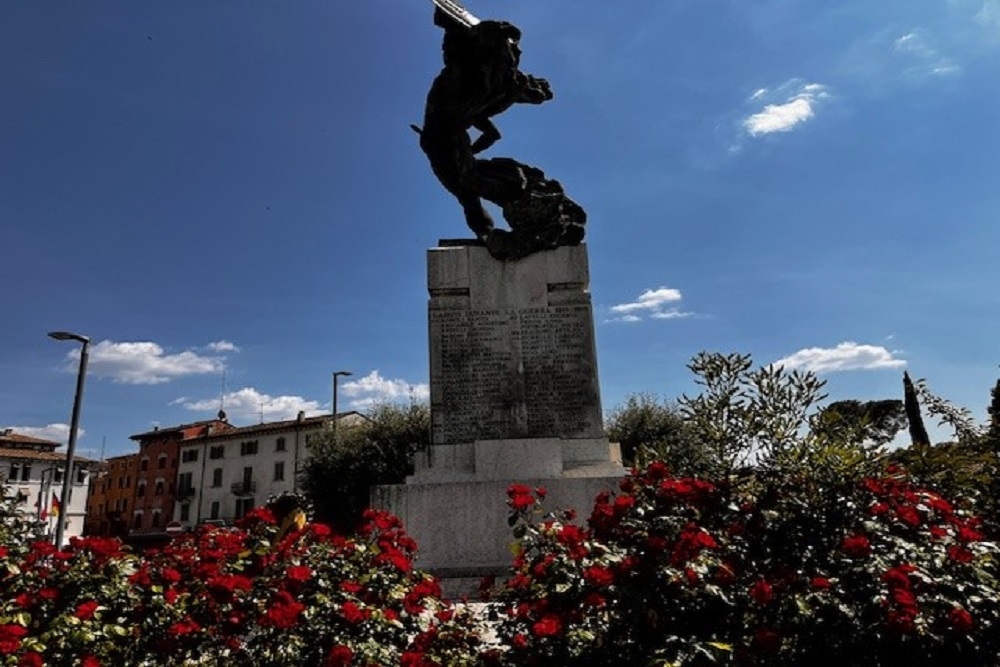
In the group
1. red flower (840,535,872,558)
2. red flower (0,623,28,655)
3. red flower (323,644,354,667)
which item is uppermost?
red flower (840,535,872,558)

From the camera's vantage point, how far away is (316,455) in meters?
30.1

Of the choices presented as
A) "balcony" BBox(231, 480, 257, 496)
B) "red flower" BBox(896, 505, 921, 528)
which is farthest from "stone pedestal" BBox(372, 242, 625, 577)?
"balcony" BBox(231, 480, 257, 496)

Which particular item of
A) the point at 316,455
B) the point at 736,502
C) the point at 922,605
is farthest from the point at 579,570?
the point at 316,455

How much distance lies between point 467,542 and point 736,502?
392 cm

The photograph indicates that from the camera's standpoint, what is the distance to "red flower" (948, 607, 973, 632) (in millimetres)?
2695

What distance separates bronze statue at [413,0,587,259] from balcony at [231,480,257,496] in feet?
194

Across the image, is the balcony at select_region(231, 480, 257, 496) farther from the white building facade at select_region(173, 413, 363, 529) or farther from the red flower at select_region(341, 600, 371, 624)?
the red flower at select_region(341, 600, 371, 624)

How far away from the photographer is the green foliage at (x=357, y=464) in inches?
1114

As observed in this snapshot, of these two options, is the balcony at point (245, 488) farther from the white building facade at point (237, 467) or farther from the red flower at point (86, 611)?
the red flower at point (86, 611)

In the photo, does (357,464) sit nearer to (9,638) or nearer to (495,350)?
(495,350)

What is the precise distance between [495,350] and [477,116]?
12.4 ft

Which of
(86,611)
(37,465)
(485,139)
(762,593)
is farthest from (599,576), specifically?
(37,465)

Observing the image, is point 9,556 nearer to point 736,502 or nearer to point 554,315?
point 736,502

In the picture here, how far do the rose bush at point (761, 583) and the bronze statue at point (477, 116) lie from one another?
595 centimetres
